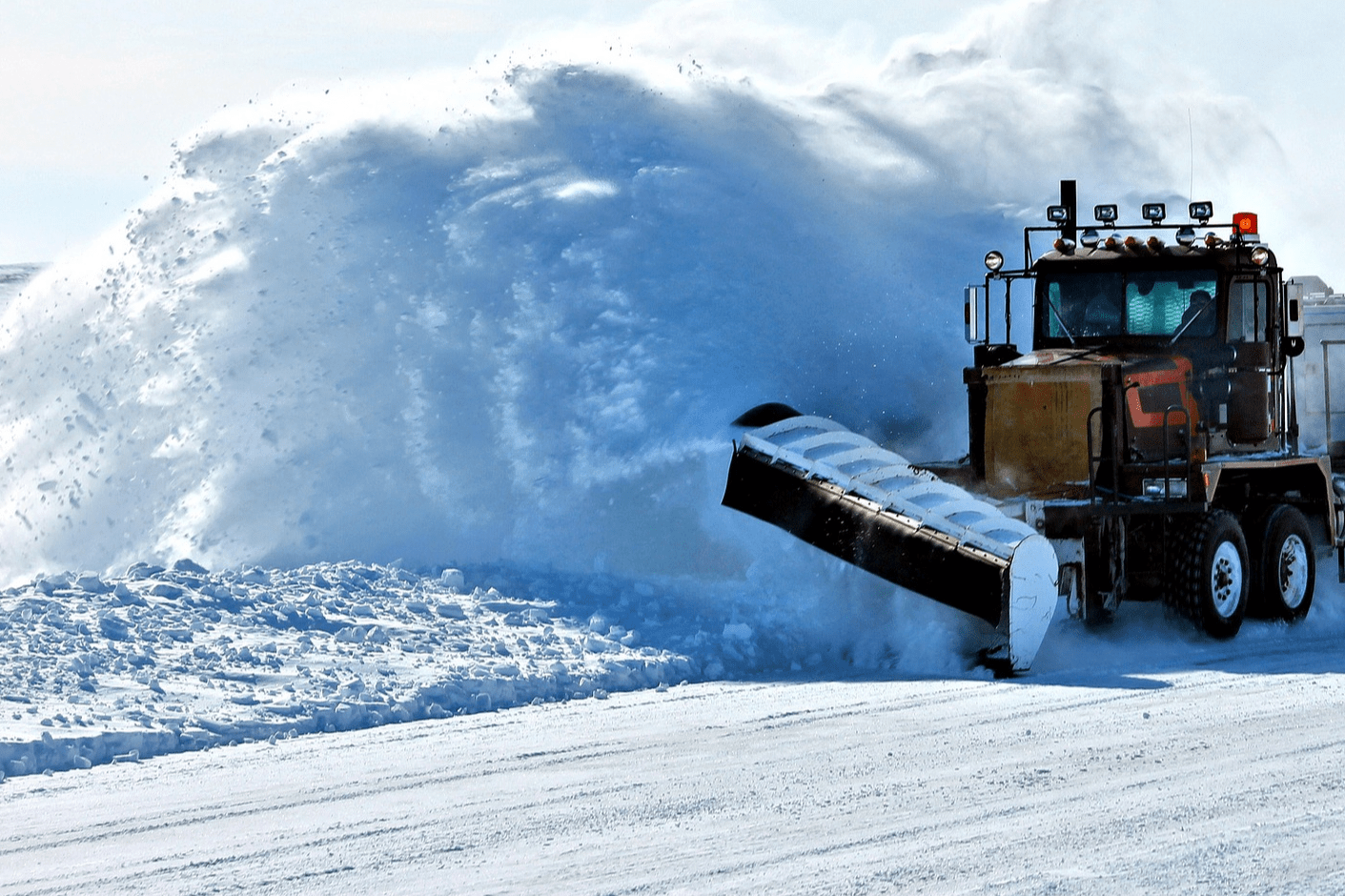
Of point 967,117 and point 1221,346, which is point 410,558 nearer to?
point 1221,346

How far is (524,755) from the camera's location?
23.8ft

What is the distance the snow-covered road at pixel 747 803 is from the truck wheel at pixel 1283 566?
249 centimetres

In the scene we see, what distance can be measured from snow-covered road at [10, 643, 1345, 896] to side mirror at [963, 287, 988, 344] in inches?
136

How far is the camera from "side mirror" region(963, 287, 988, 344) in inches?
455

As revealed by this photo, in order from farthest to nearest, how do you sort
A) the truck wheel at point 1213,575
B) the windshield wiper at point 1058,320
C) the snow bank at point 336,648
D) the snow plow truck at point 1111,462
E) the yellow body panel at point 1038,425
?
1. the windshield wiper at point 1058,320
2. the yellow body panel at point 1038,425
3. the truck wheel at point 1213,575
4. the snow plow truck at point 1111,462
5. the snow bank at point 336,648

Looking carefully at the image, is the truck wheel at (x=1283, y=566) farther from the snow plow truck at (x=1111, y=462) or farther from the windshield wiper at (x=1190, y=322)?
the windshield wiper at (x=1190, y=322)

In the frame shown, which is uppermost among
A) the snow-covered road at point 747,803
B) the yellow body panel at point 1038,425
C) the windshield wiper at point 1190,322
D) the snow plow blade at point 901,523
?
the windshield wiper at point 1190,322

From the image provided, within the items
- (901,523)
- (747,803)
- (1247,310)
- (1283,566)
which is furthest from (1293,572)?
(747,803)

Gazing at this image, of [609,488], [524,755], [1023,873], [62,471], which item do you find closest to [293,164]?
[62,471]

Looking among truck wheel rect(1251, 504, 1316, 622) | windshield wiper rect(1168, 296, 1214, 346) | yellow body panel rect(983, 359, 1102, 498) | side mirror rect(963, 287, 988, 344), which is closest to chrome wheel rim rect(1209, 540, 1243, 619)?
truck wheel rect(1251, 504, 1316, 622)

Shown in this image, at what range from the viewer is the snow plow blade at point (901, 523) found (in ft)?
30.8

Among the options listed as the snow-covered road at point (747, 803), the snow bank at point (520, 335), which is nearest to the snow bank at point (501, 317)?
the snow bank at point (520, 335)

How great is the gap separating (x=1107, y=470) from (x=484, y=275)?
593cm

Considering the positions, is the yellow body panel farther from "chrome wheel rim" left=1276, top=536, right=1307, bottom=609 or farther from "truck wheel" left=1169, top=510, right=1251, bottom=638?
"chrome wheel rim" left=1276, top=536, right=1307, bottom=609
